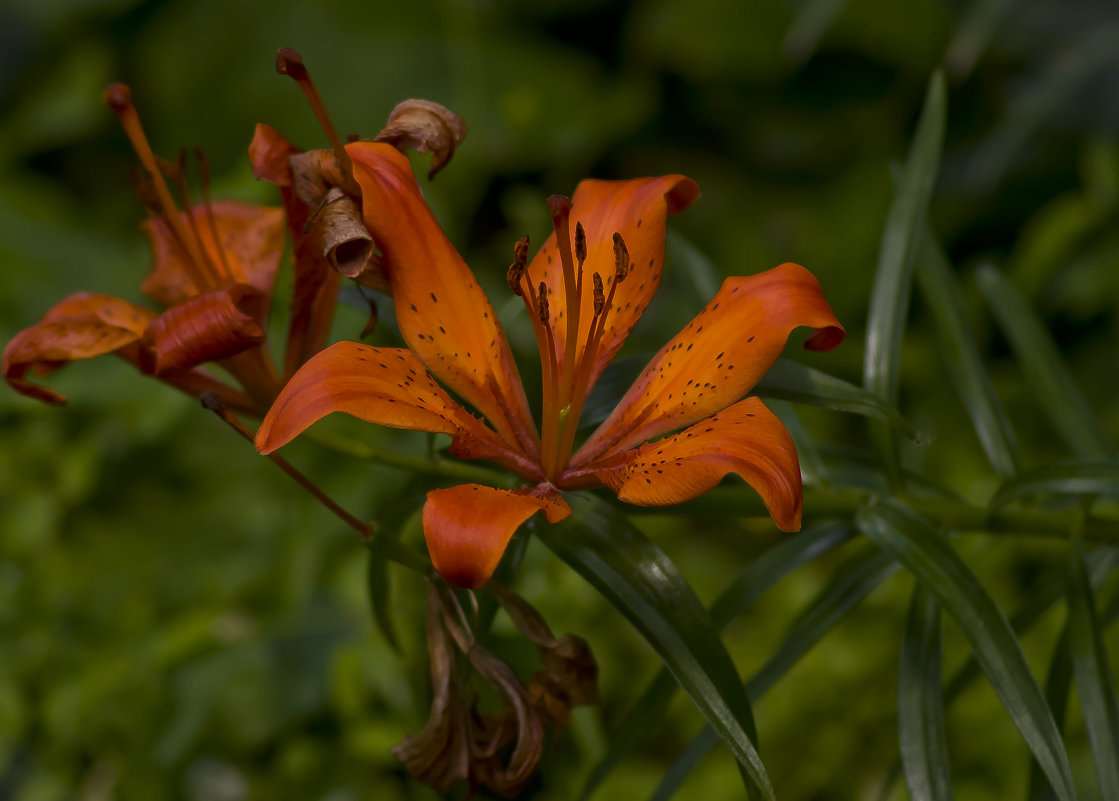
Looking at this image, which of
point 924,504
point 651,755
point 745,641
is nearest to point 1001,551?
point 745,641

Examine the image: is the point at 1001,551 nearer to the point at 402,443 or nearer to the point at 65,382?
the point at 402,443

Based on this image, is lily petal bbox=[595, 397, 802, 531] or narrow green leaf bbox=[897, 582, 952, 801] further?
narrow green leaf bbox=[897, 582, 952, 801]

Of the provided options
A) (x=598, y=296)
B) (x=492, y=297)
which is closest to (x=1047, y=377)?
(x=598, y=296)

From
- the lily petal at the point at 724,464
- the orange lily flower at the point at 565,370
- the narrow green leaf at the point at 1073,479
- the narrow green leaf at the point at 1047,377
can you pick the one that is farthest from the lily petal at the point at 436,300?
the narrow green leaf at the point at 1047,377

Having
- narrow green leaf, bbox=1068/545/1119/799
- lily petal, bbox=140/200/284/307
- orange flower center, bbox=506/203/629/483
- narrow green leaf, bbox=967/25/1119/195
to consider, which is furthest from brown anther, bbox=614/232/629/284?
narrow green leaf, bbox=967/25/1119/195

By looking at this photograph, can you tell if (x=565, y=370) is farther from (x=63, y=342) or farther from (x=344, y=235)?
(x=63, y=342)

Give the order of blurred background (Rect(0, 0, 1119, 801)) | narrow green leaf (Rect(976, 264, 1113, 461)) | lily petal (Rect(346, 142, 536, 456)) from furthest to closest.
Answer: blurred background (Rect(0, 0, 1119, 801)) < narrow green leaf (Rect(976, 264, 1113, 461)) < lily petal (Rect(346, 142, 536, 456))

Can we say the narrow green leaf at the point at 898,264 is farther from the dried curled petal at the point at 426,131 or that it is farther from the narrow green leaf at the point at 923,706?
the dried curled petal at the point at 426,131

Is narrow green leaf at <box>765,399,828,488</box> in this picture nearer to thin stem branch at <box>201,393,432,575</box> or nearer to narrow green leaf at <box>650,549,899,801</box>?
narrow green leaf at <box>650,549,899,801</box>
